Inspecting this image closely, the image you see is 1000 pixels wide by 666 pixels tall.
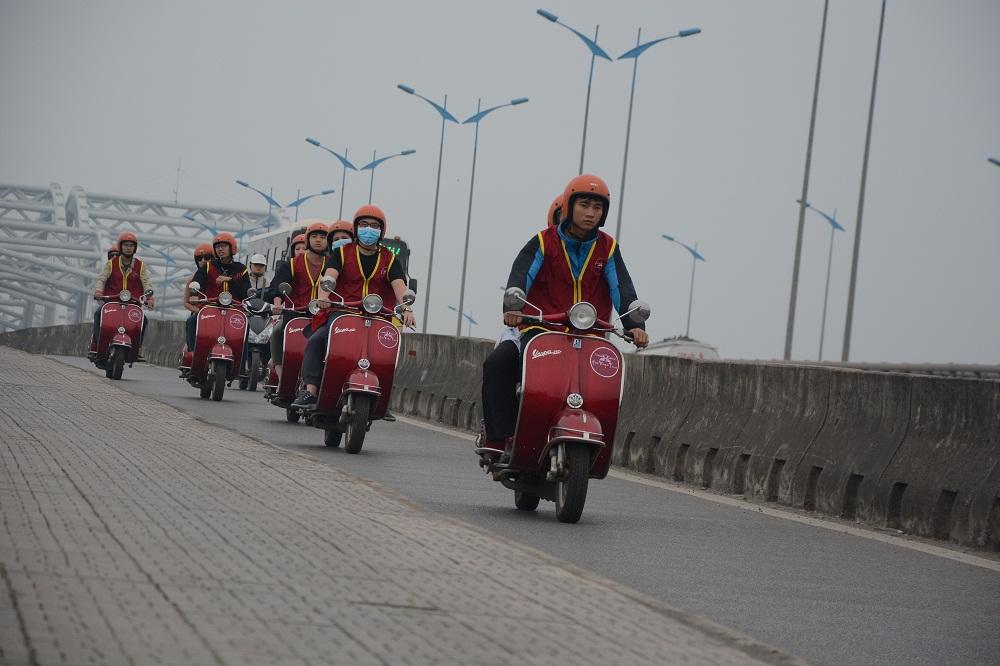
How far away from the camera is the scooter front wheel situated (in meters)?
21.6

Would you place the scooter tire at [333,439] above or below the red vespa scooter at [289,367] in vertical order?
below

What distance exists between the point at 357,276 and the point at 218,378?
247 inches

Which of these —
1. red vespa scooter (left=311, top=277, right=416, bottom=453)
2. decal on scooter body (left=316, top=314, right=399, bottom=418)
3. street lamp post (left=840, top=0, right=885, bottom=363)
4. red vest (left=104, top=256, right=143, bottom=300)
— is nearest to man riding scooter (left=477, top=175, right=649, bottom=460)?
red vespa scooter (left=311, top=277, right=416, bottom=453)

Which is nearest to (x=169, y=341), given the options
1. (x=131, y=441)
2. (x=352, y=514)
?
(x=131, y=441)

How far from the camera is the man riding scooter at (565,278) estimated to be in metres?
11.0


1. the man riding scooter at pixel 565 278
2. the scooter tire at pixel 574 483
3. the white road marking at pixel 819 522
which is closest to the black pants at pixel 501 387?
the man riding scooter at pixel 565 278

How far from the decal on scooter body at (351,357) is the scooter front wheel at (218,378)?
6427 millimetres

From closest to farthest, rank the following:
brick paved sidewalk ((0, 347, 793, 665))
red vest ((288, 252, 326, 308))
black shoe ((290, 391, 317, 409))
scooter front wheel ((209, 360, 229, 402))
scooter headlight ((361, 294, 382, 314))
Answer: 1. brick paved sidewalk ((0, 347, 793, 665))
2. scooter headlight ((361, 294, 382, 314))
3. black shoe ((290, 391, 317, 409))
4. red vest ((288, 252, 326, 308))
5. scooter front wheel ((209, 360, 229, 402))

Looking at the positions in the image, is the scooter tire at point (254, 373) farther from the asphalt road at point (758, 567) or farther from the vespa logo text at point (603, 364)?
the vespa logo text at point (603, 364)

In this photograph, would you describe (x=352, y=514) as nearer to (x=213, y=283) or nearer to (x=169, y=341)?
(x=213, y=283)

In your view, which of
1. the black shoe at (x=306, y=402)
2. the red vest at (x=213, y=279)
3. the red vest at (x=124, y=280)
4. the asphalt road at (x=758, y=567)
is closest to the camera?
the asphalt road at (x=758, y=567)

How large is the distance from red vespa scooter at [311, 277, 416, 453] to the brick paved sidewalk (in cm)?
471

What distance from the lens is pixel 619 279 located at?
1131 centimetres

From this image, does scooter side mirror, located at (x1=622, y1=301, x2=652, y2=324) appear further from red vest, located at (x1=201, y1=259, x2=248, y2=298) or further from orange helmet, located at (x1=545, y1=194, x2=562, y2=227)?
red vest, located at (x1=201, y1=259, x2=248, y2=298)
